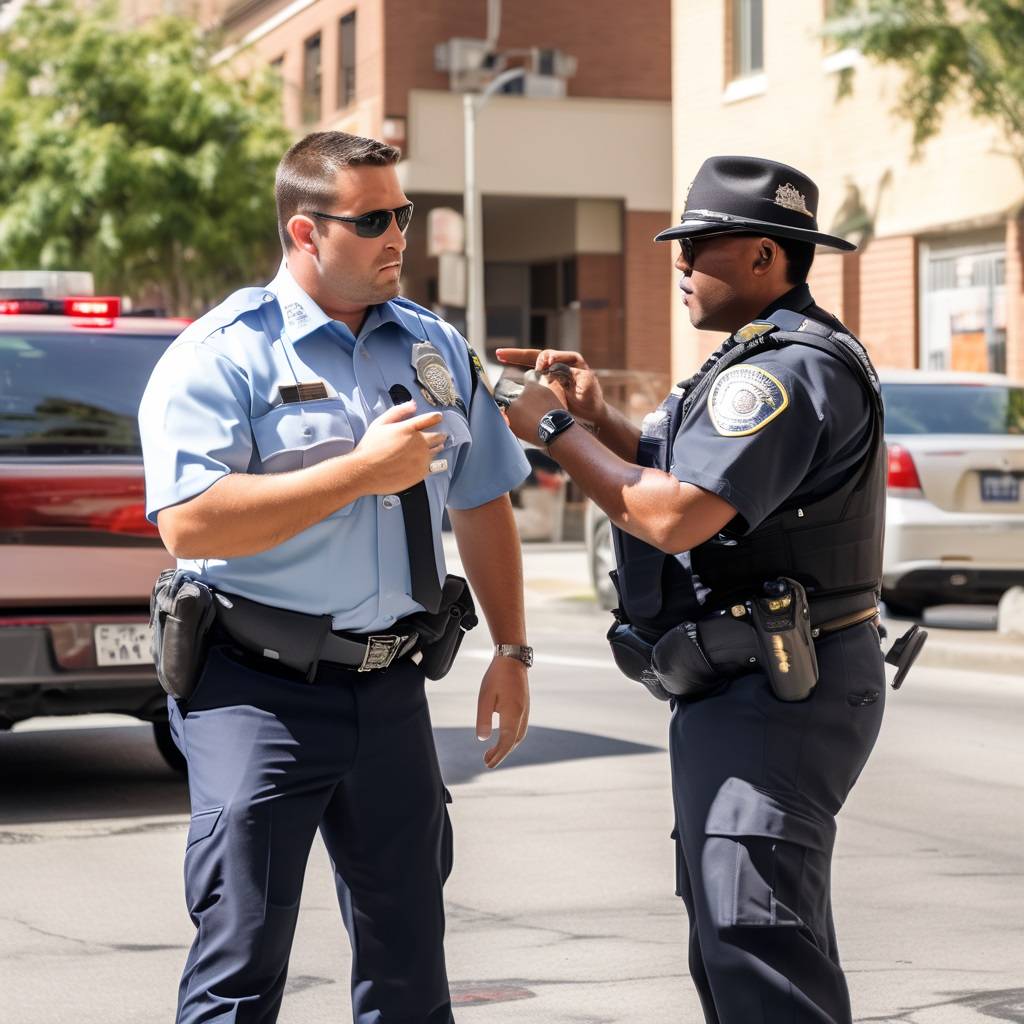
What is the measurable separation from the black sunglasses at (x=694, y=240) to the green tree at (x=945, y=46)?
13.0 metres

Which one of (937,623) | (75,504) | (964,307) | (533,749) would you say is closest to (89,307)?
(75,504)

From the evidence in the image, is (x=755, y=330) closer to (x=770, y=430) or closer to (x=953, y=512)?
(x=770, y=430)

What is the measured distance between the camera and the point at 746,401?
351 cm

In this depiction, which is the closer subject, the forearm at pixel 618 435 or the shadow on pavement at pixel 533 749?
the forearm at pixel 618 435

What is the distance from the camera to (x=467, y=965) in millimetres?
5398

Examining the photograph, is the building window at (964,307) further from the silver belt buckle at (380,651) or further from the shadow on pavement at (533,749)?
the silver belt buckle at (380,651)

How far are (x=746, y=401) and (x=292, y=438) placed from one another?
0.80 metres

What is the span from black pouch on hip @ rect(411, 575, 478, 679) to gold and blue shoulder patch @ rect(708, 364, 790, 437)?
1.97 feet

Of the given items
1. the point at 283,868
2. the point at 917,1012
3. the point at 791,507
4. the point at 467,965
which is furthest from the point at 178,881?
the point at 791,507

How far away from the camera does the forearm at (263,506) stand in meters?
3.45

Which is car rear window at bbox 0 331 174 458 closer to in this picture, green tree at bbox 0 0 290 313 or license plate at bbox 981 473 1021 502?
license plate at bbox 981 473 1021 502

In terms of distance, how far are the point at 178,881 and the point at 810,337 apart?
348 cm

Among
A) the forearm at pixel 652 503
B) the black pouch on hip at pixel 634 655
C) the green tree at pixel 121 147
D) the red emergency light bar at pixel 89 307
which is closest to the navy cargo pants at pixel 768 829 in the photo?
the black pouch on hip at pixel 634 655

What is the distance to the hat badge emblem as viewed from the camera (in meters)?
3.69
